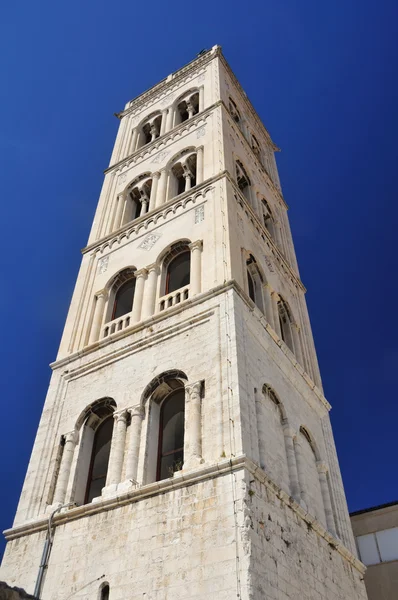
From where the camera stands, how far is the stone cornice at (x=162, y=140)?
2523 centimetres

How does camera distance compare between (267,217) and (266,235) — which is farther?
(267,217)

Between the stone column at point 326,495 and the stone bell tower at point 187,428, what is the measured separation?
4 centimetres

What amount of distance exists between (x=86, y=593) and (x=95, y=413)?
4.79 m

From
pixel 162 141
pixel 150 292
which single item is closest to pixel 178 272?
pixel 150 292

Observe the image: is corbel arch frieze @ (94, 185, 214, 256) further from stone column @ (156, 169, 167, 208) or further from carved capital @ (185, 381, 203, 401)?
carved capital @ (185, 381, 203, 401)

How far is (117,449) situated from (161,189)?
12.2 metres

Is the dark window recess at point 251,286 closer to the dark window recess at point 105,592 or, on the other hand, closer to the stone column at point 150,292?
the stone column at point 150,292

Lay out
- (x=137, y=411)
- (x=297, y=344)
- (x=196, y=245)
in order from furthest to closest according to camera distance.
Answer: (x=297, y=344) < (x=196, y=245) < (x=137, y=411)

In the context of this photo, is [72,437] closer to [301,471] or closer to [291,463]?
[291,463]

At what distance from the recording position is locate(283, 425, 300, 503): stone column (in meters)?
13.1

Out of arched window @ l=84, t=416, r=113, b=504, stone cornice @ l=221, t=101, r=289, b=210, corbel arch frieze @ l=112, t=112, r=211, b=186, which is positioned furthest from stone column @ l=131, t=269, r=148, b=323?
stone cornice @ l=221, t=101, r=289, b=210

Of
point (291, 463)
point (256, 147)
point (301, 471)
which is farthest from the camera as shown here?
point (256, 147)

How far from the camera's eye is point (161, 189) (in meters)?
22.4

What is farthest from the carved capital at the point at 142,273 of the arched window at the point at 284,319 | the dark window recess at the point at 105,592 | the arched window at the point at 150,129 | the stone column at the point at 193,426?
the arched window at the point at 150,129
